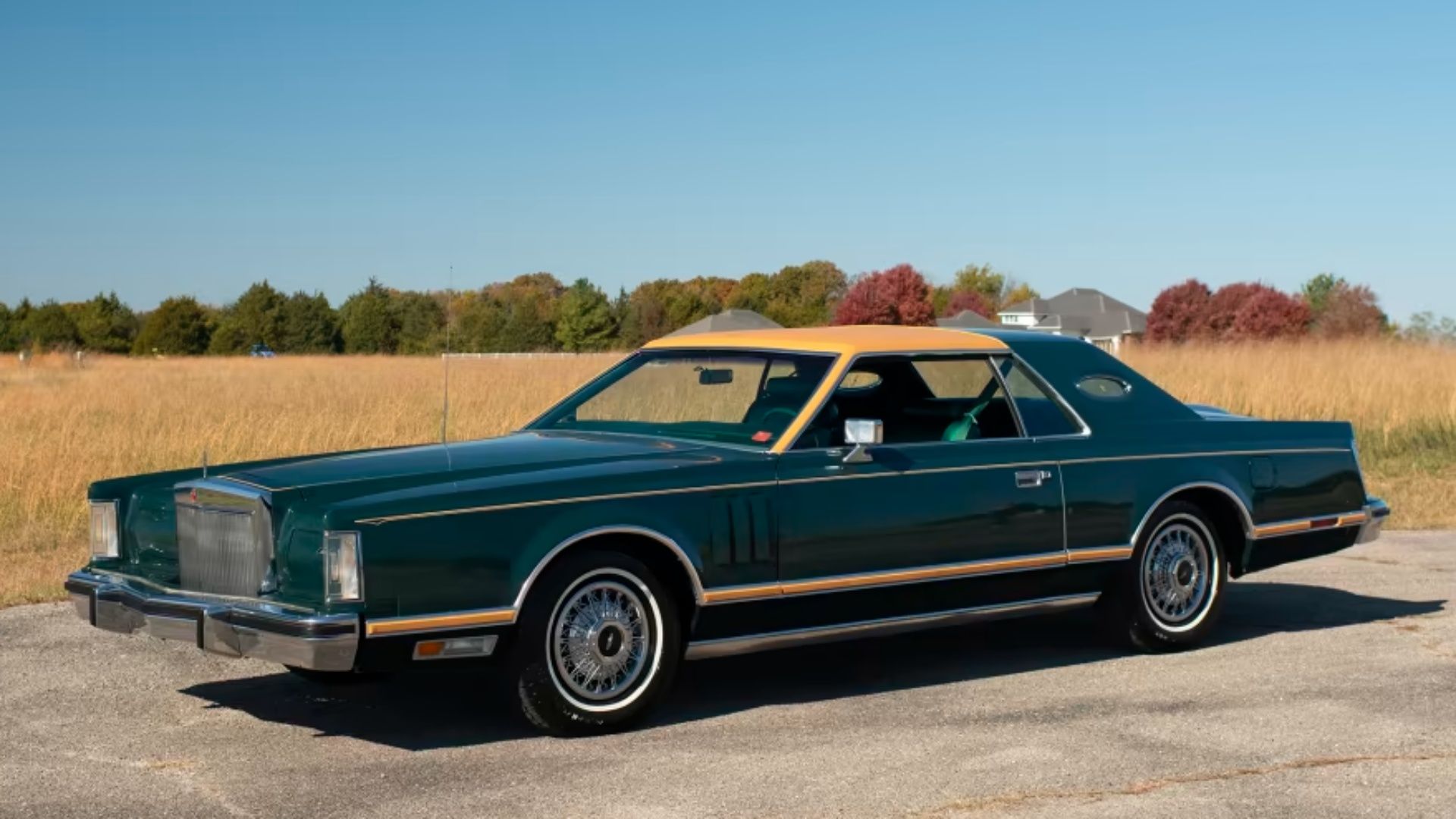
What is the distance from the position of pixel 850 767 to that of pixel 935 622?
1443mm

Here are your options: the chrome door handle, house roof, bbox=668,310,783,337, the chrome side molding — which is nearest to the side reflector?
the chrome side molding

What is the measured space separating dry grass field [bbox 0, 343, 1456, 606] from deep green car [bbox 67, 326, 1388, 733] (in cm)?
396

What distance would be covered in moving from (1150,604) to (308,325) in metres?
76.9

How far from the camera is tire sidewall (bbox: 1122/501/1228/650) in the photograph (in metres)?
7.91

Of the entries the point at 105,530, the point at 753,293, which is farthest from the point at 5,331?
the point at 105,530

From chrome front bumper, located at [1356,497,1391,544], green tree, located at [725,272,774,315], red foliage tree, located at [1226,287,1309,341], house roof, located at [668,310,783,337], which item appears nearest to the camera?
chrome front bumper, located at [1356,497,1391,544]

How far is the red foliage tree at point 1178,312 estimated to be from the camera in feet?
250

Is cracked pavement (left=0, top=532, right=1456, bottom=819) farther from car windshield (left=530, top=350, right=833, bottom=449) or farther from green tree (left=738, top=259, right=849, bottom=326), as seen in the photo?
green tree (left=738, top=259, right=849, bottom=326)

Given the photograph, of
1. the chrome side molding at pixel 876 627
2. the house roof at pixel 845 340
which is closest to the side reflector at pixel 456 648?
the chrome side molding at pixel 876 627

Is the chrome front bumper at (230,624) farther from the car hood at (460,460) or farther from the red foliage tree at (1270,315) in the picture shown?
the red foliage tree at (1270,315)

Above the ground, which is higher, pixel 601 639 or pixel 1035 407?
pixel 1035 407

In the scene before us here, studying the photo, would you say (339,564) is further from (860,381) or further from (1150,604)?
(1150,604)

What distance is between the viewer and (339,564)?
5.88 meters

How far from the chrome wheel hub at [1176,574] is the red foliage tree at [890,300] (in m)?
48.8
